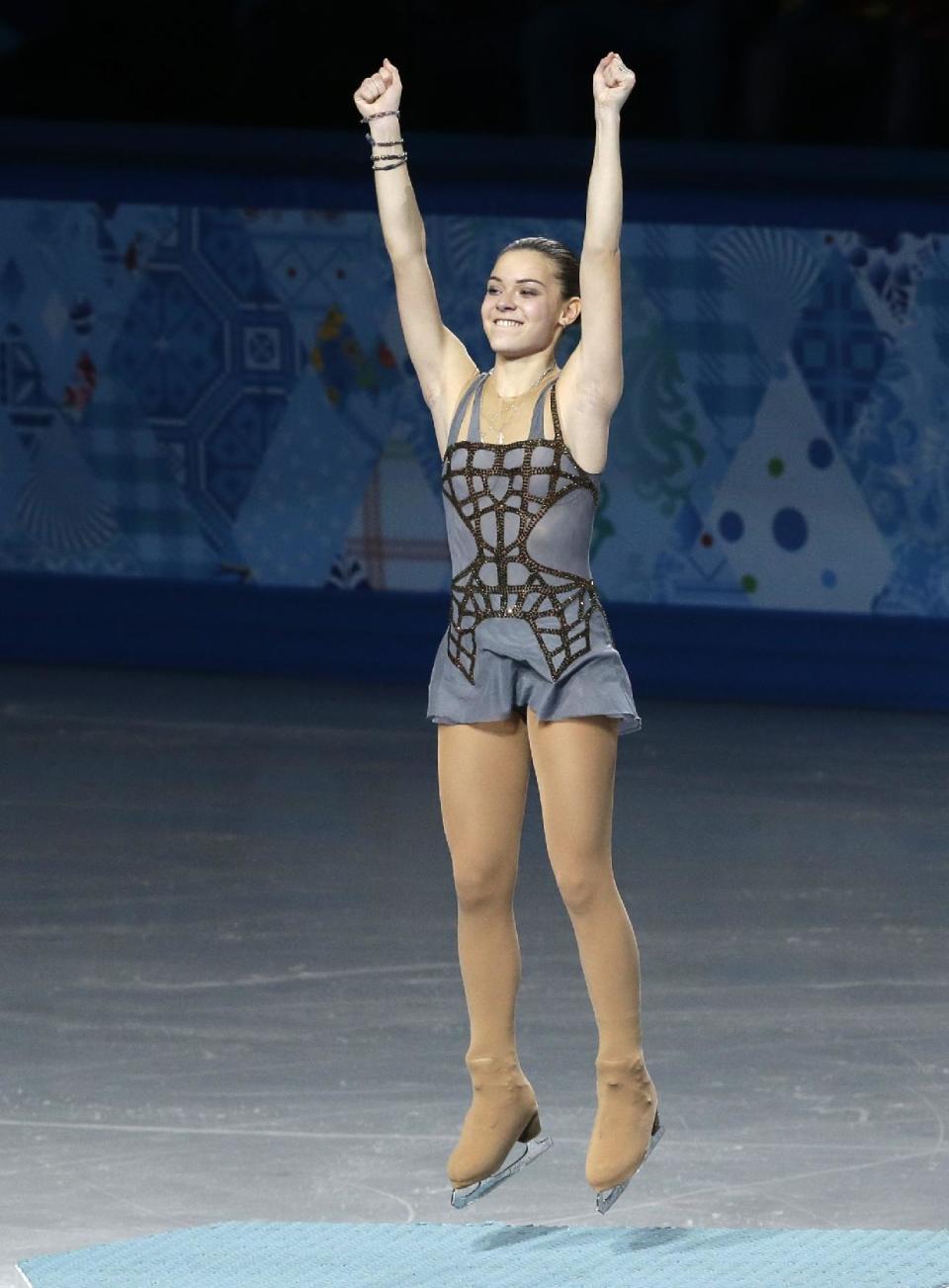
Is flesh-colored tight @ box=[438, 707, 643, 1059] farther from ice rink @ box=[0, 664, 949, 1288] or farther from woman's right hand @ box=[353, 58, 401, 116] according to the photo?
woman's right hand @ box=[353, 58, 401, 116]

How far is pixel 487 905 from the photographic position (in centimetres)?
479

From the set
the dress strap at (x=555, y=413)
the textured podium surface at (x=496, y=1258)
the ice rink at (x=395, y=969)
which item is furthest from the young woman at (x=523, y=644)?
the textured podium surface at (x=496, y=1258)

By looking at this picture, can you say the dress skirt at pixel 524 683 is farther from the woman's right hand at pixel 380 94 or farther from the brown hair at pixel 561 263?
the woman's right hand at pixel 380 94

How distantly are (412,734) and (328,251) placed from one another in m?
1.86

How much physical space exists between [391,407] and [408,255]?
5941 millimetres

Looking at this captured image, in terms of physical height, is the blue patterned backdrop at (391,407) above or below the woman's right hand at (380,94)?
below

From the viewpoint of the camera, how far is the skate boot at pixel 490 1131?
482cm

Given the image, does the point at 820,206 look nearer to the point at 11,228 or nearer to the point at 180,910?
the point at 11,228

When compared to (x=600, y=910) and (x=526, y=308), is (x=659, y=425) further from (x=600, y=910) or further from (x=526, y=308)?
(x=600, y=910)

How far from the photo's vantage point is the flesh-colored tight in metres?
4.68

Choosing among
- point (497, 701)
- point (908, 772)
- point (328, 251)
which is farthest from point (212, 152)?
point (497, 701)

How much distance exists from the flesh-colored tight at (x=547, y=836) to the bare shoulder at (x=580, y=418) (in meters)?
0.41

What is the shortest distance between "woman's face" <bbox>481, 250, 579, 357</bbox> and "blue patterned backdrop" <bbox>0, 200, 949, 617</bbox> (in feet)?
18.3

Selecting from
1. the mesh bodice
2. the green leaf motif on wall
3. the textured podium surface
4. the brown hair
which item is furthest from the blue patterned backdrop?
the mesh bodice
